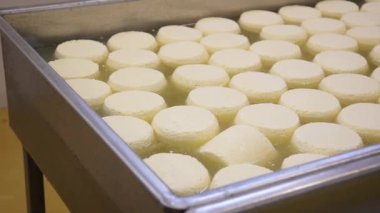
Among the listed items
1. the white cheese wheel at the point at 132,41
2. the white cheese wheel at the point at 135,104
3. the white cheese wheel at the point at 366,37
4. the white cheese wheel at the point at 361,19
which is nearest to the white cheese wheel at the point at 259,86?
the white cheese wheel at the point at 135,104

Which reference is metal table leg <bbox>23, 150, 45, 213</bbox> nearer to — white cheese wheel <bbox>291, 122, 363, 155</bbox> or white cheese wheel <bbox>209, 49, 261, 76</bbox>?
white cheese wheel <bbox>209, 49, 261, 76</bbox>

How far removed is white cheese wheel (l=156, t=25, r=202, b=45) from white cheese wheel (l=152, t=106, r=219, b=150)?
0.51m

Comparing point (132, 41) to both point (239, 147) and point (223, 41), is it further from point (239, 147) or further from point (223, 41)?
point (239, 147)

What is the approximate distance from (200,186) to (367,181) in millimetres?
325

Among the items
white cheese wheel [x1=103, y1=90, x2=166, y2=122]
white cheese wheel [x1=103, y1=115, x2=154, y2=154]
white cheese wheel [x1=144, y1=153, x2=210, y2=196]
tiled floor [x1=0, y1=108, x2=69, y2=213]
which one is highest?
white cheese wheel [x1=144, y1=153, x2=210, y2=196]

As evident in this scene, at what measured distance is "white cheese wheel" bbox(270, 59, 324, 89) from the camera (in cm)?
169

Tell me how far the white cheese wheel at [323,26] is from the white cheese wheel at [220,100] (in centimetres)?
59

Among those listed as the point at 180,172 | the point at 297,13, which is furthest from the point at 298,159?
the point at 297,13

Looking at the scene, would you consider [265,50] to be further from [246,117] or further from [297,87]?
[246,117]

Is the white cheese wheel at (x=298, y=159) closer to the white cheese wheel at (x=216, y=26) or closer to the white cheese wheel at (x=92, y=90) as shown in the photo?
the white cheese wheel at (x=92, y=90)

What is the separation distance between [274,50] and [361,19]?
1.53 ft

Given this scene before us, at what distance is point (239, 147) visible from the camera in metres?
1.29

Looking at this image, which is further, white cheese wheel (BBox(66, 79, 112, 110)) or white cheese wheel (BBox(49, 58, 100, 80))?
white cheese wheel (BBox(49, 58, 100, 80))

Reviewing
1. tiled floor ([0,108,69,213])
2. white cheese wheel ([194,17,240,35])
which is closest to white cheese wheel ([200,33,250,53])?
white cheese wheel ([194,17,240,35])
